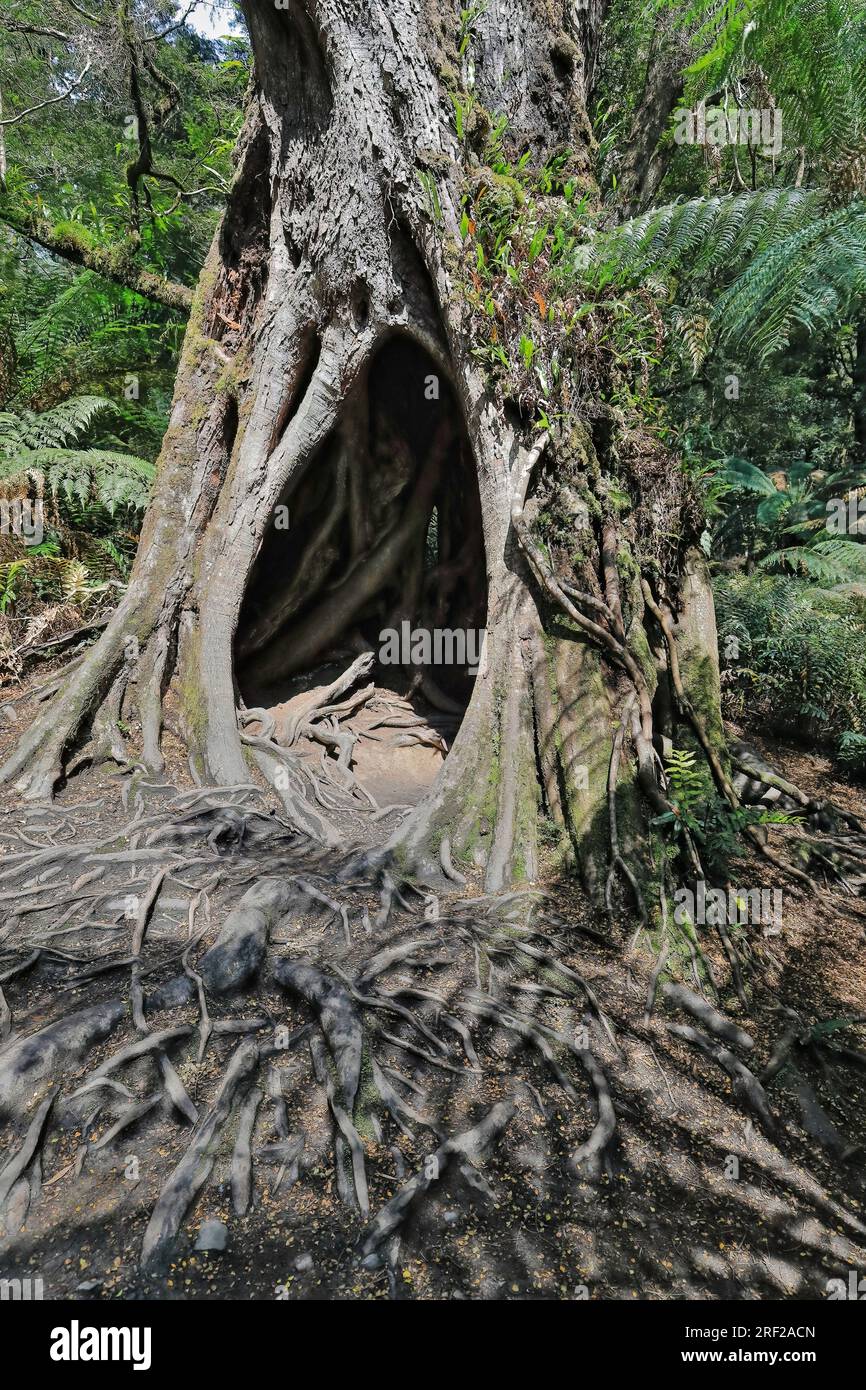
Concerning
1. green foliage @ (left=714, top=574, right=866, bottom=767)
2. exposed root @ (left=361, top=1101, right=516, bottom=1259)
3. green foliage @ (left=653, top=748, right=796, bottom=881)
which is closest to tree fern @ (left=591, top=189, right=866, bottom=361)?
green foliage @ (left=653, top=748, right=796, bottom=881)

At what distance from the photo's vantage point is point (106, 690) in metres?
4.30

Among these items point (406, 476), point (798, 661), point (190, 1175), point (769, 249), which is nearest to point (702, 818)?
point (769, 249)

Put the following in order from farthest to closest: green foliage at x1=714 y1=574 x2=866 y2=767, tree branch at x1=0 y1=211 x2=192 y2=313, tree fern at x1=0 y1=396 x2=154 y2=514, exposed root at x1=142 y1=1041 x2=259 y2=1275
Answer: tree branch at x1=0 y1=211 x2=192 y2=313, green foliage at x1=714 y1=574 x2=866 y2=767, tree fern at x1=0 y1=396 x2=154 y2=514, exposed root at x1=142 y1=1041 x2=259 y2=1275

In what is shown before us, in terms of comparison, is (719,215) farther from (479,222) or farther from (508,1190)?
(508,1190)

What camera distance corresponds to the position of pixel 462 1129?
1.91 metres

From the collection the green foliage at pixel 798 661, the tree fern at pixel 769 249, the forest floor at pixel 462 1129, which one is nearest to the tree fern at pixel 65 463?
the forest floor at pixel 462 1129

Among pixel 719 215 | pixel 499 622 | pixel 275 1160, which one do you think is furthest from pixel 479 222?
pixel 275 1160

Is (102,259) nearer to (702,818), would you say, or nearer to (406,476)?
(406,476)

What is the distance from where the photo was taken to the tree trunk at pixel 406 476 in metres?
3.38

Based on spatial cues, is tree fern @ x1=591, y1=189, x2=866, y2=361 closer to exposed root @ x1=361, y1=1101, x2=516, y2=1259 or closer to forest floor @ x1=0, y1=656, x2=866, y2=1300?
forest floor @ x1=0, y1=656, x2=866, y2=1300

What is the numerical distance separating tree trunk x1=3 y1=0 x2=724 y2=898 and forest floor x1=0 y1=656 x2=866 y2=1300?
610mm

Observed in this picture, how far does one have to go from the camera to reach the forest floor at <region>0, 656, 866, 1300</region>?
154cm

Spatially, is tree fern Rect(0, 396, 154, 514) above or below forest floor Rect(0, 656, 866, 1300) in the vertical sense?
above

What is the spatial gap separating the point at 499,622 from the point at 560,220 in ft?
7.19
